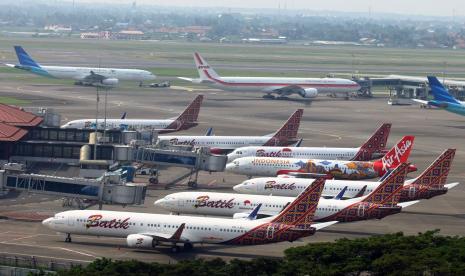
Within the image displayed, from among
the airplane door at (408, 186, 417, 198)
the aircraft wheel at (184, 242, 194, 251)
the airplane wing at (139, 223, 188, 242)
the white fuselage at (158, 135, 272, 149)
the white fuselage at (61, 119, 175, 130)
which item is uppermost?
the airplane door at (408, 186, 417, 198)

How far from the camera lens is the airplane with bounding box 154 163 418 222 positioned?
3543 inches

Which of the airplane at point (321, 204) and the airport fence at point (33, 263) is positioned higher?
the airplane at point (321, 204)

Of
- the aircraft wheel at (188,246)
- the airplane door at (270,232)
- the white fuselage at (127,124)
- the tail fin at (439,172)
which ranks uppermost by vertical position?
the tail fin at (439,172)

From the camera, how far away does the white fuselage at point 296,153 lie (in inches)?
4845

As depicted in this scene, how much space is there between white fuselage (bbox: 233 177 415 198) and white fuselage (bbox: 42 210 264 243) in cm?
1854

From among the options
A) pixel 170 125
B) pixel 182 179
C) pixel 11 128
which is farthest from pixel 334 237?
pixel 170 125

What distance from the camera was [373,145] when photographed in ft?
410

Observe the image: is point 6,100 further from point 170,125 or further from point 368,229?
point 368,229

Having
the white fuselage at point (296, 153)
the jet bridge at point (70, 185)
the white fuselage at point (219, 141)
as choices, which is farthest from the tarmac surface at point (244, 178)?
the white fuselage at point (219, 141)

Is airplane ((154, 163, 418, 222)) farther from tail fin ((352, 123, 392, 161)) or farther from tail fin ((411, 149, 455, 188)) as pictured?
tail fin ((352, 123, 392, 161))

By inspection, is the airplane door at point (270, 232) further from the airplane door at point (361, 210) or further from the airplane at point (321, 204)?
the airplane door at point (361, 210)

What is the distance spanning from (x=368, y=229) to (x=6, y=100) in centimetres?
11447

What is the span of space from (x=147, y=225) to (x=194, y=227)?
Answer: 336 centimetres

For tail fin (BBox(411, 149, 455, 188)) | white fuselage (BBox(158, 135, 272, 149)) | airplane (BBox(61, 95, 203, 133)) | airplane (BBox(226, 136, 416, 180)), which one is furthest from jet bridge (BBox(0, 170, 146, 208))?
airplane (BBox(61, 95, 203, 133))
